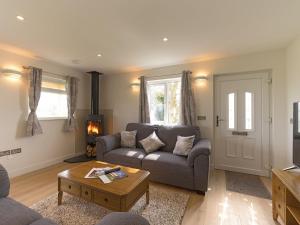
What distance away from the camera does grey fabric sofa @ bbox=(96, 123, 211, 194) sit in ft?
7.82

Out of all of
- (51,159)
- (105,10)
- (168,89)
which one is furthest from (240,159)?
(51,159)

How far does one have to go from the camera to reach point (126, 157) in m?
2.96

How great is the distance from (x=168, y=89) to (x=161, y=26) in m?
1.92

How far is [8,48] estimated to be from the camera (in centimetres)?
282

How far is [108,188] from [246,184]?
235 cm

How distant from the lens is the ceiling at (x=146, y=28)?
1725 mm

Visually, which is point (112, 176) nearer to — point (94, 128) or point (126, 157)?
point (126, 157)

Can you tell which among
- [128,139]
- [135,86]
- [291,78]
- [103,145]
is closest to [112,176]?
[103,145]

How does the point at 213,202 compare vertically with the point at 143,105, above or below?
below

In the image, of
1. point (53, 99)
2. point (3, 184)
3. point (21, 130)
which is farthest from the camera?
point (53, 99)

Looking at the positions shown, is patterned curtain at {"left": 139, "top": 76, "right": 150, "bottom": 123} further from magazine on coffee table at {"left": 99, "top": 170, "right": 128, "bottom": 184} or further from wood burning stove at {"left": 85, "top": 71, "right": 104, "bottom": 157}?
magazine on coffee table at {"left": 99, "top": 170, "right": 128, "bottom": 184}

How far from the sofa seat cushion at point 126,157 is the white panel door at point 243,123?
1.72 metres

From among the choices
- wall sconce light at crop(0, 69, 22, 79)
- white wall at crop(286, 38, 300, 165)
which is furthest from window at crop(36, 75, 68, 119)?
white wall at crop(286, 38, 300, 165)

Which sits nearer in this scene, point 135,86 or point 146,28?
point 146,28
